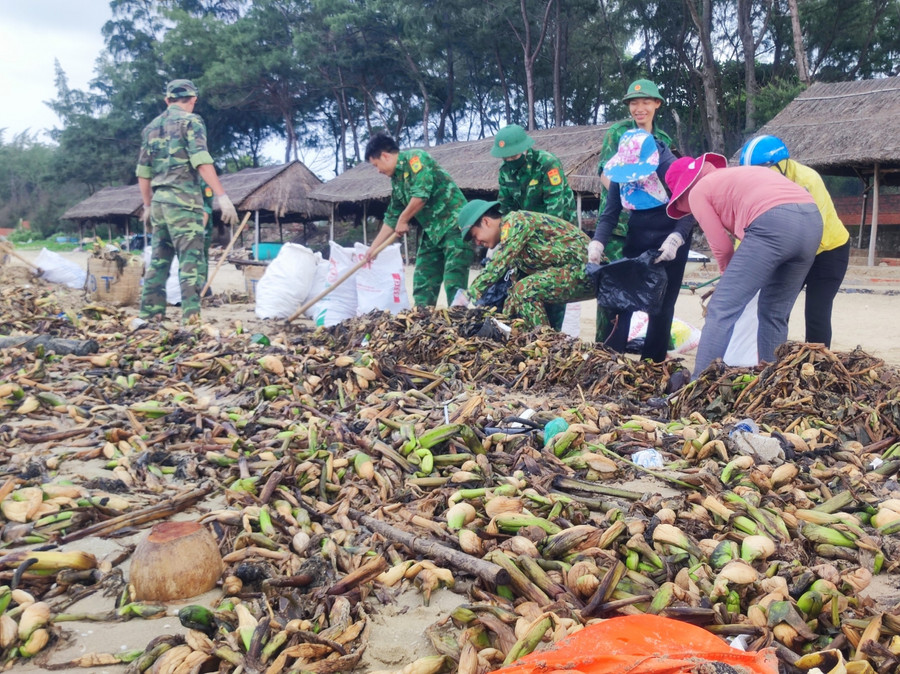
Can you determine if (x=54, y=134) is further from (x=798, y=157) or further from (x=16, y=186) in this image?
(x=798, y=157)

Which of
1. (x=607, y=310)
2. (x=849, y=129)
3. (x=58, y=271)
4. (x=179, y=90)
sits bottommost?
(x=607, y=310)

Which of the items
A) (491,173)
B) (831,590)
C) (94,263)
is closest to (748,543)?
(831,590)

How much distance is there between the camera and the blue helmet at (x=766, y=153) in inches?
139

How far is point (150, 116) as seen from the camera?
93.4ft

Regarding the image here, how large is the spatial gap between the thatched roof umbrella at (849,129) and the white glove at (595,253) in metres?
8.95

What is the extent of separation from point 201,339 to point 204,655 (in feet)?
11.0

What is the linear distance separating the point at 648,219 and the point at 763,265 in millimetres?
1095

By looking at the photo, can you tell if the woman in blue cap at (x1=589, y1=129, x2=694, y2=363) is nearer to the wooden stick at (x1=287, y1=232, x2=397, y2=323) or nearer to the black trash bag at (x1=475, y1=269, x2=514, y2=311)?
the black trash bag at (x1=475, y1=269, x2=514, y2=311)

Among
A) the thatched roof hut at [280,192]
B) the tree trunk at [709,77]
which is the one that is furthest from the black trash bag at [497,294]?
the thatched roof hut at [280,192]

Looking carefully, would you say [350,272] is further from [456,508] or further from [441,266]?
[456,508]

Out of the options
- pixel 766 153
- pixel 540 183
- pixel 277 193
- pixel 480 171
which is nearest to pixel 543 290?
pixel 540 183

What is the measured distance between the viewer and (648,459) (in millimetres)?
2064

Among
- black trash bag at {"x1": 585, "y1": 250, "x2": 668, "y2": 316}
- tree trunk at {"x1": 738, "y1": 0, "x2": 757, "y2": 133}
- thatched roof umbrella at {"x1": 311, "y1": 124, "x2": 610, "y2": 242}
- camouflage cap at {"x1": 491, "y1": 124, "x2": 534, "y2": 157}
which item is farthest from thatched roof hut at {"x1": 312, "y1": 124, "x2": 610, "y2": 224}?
black trash bag at {"x1": 585, "y1": 250, "x2": 668, "y2": 316}

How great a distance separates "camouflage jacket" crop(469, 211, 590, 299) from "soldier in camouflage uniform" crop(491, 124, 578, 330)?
1.30 ft
